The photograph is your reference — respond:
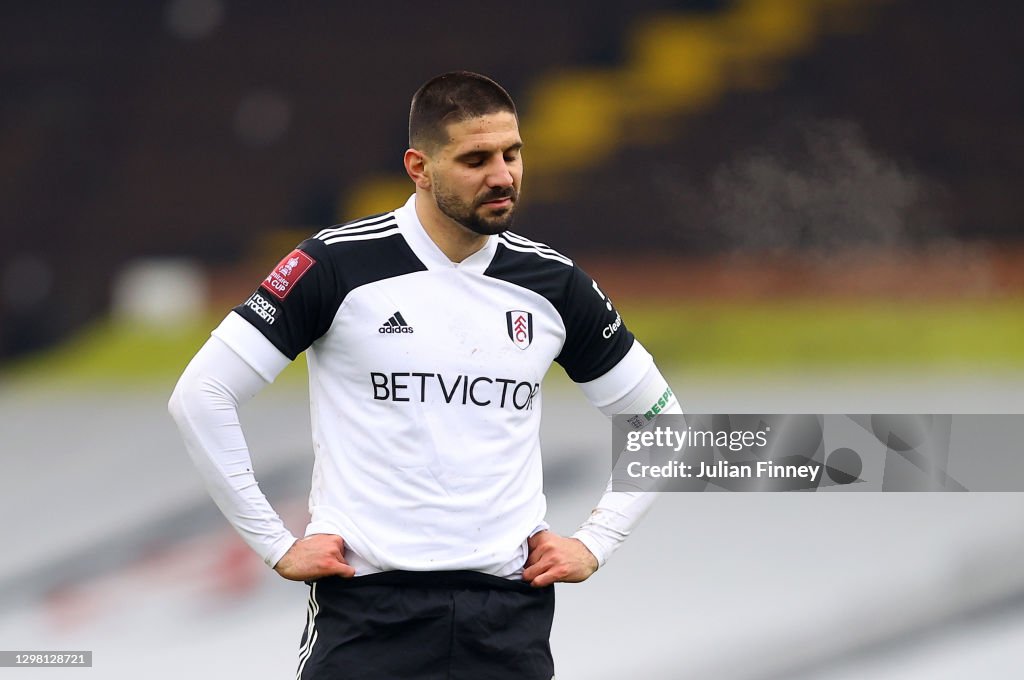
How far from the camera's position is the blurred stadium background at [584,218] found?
184 inches

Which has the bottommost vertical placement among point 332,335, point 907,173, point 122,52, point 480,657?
point 480,657

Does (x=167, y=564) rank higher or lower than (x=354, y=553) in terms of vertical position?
higher

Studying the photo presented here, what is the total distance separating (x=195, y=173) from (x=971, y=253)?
2764 mm

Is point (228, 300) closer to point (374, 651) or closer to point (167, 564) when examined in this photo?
point (167, 564)

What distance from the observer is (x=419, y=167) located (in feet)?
7.39

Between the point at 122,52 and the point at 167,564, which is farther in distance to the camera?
the point at 122,52

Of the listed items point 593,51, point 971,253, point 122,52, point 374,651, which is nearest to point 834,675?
point 971,253

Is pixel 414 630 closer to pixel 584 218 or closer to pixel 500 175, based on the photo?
pixel 500 175

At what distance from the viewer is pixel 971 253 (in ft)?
16.6

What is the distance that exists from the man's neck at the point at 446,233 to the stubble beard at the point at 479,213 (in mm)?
37

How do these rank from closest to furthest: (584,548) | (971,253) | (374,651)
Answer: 1. (374,651)
2. (584,548)
3. (971,253)

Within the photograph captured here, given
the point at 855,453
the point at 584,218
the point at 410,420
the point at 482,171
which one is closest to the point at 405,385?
the point at 410,420

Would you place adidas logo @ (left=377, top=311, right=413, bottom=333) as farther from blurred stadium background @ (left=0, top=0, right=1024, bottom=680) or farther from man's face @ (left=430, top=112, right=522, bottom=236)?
blurred stadium background @ (left=0, top=0, right=1024, bottom=680)

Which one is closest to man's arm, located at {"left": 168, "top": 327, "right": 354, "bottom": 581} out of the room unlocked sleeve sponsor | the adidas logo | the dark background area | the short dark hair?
the adidas logo
